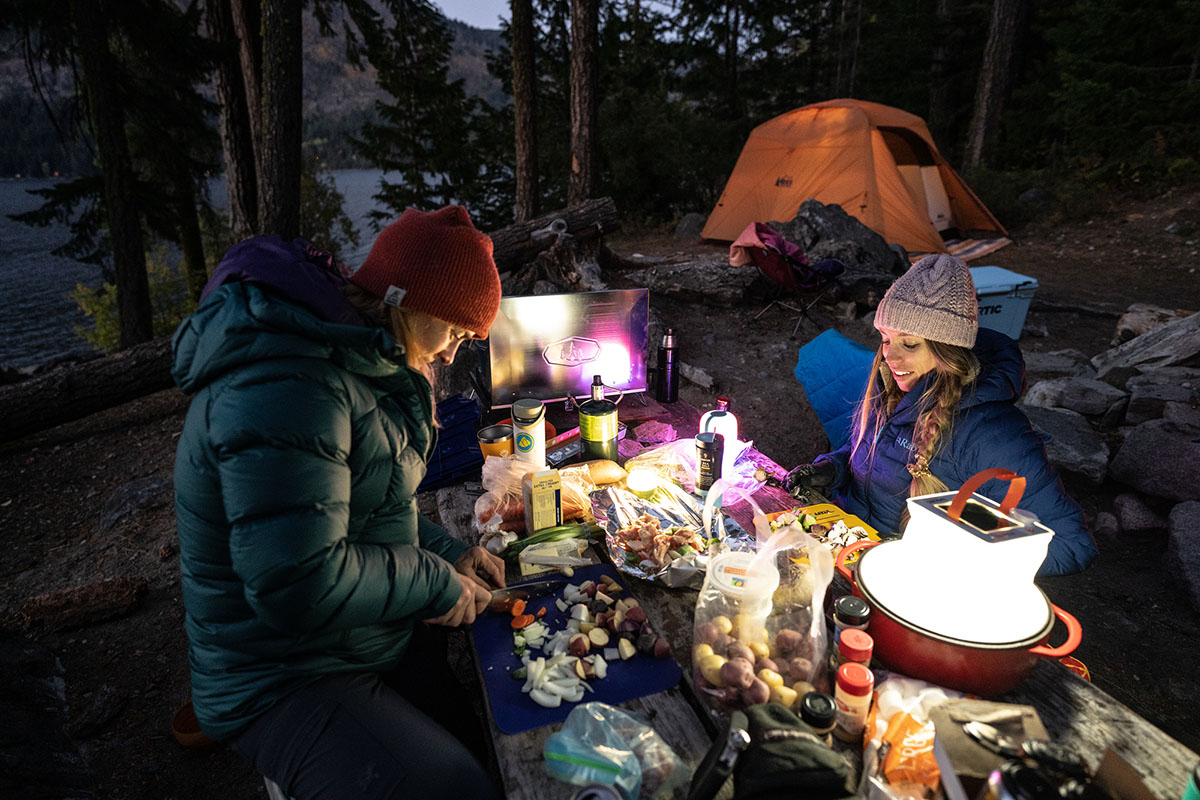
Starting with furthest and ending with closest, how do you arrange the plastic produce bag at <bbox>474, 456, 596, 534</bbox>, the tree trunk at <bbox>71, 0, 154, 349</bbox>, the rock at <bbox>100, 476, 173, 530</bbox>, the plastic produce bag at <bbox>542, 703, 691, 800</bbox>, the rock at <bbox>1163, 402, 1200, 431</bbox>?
the tree trunk at <bbox>71, 0, 154, 349</bbox>, the rock at <bbox>100, 476, 173, 530</bbox>, the rock at <bbox>1163, 402, 1200, 431</bbox>, the plastic produce bag at <bbox>474, 456, 596, 534</bbox>, the plastic produce bag at <bbox>542, 703, 691, 800</bbox>

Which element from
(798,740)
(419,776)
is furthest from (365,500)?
(798,740)

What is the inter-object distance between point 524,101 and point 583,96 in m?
1.84

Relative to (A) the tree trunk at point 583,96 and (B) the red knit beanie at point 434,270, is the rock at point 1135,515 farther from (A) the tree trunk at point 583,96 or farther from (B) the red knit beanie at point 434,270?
(A) the tree trunk at point 583,96

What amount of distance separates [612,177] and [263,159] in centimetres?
1208

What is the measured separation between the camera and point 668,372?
3.51 meters

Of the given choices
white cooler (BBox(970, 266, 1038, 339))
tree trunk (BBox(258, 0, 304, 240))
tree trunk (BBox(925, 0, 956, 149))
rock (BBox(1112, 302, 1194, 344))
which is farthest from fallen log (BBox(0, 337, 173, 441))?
tree trunk (BBox(925, 0, 956, 149))

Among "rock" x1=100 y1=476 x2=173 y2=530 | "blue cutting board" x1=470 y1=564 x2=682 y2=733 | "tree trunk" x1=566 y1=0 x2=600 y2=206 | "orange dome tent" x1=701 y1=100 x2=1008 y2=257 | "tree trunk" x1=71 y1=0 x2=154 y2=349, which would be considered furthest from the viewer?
"orange dome tent" x1=701 y1=100 x2=1008 y2=257

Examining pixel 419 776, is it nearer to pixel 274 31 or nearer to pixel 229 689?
pixel 229 689

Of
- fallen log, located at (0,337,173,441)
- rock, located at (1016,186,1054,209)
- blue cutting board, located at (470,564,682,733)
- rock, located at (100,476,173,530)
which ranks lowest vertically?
rock, located at (100,476,173,530)

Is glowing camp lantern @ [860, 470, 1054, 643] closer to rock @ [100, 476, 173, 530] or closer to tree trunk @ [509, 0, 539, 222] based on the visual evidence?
rock @ [100, 476, 173, 530]

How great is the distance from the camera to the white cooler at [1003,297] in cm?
594

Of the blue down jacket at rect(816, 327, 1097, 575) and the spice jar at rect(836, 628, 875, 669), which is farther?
the blue down jacket at rect(816, 327, 1097, 575)

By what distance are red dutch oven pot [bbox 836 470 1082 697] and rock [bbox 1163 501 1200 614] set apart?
2.94 m

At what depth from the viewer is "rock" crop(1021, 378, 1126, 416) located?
4.77 m
